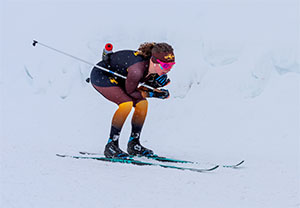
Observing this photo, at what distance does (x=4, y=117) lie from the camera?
332 inches

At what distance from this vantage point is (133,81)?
15.0 ft

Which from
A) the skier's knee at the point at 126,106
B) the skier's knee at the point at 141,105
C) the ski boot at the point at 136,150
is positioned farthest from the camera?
the ski boot at the point at 136,150

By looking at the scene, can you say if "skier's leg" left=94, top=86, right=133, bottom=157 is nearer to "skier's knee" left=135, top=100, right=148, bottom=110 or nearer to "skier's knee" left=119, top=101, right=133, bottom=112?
"skier's knee" left=119, top=101, right=133, bottom=112

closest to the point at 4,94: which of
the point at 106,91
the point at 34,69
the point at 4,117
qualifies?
the point at 34,69

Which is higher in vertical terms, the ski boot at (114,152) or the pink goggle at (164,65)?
the pink goggle at (164,65)

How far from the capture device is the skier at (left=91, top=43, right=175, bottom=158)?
466 cm

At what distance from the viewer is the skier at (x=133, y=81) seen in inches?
184

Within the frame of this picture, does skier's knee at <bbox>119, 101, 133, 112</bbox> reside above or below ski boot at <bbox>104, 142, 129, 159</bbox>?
above

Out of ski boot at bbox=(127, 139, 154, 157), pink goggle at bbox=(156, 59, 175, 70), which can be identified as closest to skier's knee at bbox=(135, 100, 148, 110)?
ski boot at bbox=(127, 139, 154, 157)

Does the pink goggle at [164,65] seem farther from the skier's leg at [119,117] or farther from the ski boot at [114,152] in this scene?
→ the ski boot at [114,152]

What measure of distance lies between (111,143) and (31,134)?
2.62 meters

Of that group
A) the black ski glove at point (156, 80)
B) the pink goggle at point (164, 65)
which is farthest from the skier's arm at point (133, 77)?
the black ski glove at point (156, 80)

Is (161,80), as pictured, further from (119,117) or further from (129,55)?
(119,117)

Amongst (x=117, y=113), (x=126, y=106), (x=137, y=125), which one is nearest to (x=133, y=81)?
(x=126, y=106)
